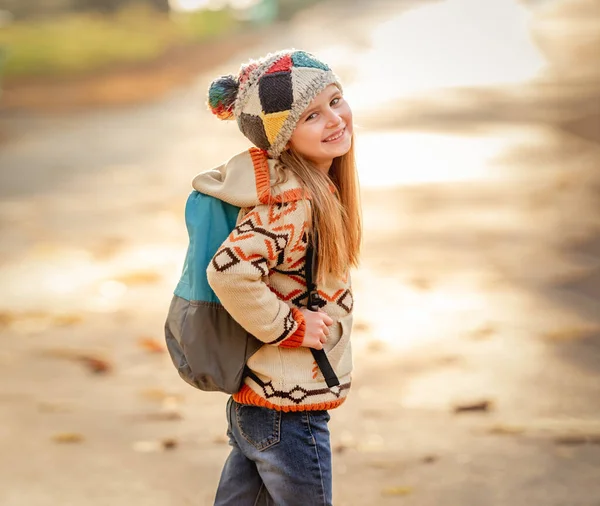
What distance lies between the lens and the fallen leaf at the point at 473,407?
4.09 m

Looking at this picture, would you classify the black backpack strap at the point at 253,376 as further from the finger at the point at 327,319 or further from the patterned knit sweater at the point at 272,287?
the finger at the point at 327,319

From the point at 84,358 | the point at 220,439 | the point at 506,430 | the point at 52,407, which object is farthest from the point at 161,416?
the point at 506,430

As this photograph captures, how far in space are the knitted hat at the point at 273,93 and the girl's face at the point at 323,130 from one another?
26 millimetres

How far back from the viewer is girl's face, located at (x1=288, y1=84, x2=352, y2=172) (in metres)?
2.50

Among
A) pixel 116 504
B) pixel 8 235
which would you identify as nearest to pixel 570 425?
pixel 116 504

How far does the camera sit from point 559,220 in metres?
6.94

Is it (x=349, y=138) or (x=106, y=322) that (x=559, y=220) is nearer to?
(x=106, y=322)

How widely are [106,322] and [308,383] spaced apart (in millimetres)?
2968

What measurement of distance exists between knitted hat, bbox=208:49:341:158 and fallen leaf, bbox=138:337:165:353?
99.6 inches

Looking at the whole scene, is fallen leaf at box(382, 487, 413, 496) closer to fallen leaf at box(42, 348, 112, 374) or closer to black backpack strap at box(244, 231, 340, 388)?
black backpack strap at box(244, 231, 340, 388)

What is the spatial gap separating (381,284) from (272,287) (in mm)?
3320

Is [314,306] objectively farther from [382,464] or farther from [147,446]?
[147,446]

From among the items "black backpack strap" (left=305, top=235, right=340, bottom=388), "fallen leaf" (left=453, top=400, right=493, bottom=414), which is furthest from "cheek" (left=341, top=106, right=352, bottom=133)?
"fallen leaf" (left=453, top=400, right=493, bottom=414)

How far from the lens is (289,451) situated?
249 cm
